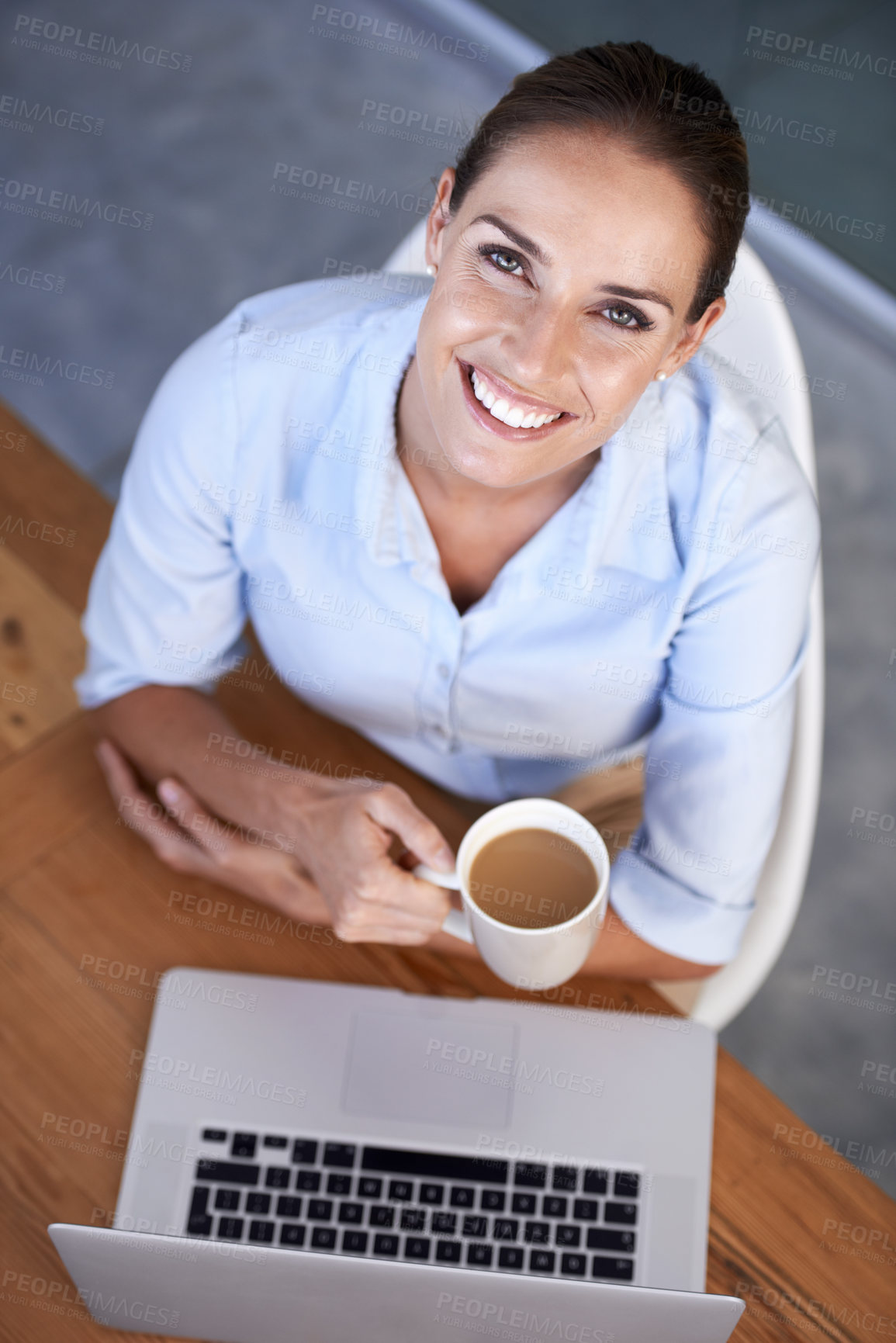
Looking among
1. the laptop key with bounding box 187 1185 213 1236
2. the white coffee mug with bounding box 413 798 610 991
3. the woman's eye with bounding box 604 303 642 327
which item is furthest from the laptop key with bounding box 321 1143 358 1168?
the woman's eye with bounding box 604 303 642 327

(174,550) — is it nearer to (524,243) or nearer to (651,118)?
(524,243)

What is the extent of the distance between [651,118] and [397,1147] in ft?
2.93

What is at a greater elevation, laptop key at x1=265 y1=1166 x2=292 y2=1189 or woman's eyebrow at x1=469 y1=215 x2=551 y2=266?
woman's eyebrow at x1=469 y1=215 x2=551 y2=266

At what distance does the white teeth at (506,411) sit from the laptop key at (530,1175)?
66 centimetres

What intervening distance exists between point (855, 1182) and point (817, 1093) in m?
0.90

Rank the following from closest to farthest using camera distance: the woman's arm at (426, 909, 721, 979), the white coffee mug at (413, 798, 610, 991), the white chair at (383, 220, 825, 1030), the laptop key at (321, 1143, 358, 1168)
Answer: the white coffee mug at (413, 798, 610, 991)
the laptop key at (321, 1143, 358, 1168)
the woman's arm at (426, 909, 721, 979)
the white chair at (383, 220, 825, 1030)

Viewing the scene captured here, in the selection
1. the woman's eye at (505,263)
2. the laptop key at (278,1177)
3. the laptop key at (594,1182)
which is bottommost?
the laptop key at (278,1177)

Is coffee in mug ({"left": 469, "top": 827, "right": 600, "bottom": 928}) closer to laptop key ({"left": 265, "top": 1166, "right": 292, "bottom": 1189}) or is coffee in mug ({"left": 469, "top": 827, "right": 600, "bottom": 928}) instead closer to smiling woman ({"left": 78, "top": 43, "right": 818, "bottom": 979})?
smiling woman ({"left": 78, "top": 43, "right": 818, "bottom": 979})

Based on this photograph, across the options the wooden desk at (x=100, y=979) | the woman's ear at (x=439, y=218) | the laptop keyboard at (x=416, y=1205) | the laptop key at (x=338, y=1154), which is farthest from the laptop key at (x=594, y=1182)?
the woman's ear at (x=439, y=218)

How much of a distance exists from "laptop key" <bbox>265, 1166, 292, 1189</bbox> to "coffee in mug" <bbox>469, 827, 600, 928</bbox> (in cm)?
29

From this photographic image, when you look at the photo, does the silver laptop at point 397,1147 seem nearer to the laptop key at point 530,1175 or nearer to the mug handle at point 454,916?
the laptop key at point 530,1175

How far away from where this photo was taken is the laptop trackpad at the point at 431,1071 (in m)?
1.02

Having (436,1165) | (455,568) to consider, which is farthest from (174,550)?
(436,1165)

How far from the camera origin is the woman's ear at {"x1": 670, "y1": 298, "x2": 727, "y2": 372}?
3.41ft
